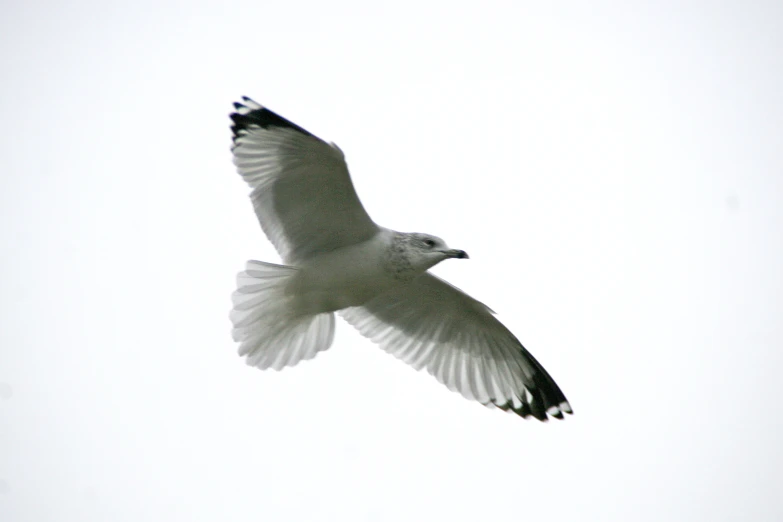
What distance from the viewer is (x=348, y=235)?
702 centimetres

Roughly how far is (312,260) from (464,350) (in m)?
1.63

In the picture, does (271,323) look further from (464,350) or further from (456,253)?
(464,350)

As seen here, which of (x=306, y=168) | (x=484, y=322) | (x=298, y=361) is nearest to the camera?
(x=306, y=168)

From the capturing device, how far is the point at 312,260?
703cm

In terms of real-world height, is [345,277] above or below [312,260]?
below

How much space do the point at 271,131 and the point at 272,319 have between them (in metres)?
1.42

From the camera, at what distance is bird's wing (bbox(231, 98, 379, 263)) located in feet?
21.7

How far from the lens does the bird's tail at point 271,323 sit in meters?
6.84

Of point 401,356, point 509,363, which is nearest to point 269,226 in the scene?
point 401,356

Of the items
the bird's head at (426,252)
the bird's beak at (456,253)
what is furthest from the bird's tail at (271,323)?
→ the bird's beak at (456,253)

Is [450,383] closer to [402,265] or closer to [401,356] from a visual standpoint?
[401,356]

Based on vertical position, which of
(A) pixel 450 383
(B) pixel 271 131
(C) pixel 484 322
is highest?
(B) pixel 271 131

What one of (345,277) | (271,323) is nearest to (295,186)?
(345,277)

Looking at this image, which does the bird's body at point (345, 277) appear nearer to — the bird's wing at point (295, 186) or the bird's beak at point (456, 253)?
the bird's wing at point (295, 186)
